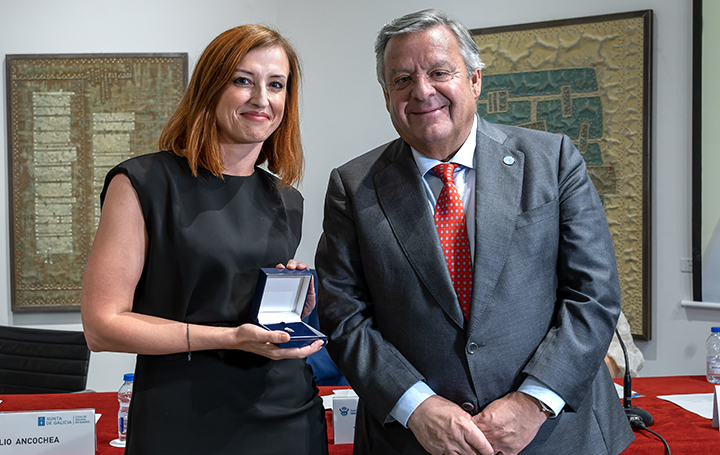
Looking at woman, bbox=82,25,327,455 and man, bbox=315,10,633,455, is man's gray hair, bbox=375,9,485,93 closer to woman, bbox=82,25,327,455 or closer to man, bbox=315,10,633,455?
man, bbox=315,10,633,455

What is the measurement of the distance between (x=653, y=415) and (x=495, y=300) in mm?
1097

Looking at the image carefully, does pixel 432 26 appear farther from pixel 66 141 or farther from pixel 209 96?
pixel 66 141

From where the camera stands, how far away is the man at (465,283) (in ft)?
4.35

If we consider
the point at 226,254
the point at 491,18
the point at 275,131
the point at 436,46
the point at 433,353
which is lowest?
the point at 433,353

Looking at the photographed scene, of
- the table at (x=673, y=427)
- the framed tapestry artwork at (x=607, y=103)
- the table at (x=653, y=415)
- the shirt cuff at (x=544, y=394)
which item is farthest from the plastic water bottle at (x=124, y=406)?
the framed tapestry artwork at (x=607, y=103)

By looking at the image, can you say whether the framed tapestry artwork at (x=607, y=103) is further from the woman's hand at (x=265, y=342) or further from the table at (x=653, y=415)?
the woman's hand at (x=265, y=342)

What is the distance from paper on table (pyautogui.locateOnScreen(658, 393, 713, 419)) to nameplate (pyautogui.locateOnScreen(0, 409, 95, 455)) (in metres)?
1.96

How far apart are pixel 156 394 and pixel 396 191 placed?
2.45 feet

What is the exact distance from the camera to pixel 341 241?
59.6 inches

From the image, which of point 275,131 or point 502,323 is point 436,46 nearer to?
point 275,131

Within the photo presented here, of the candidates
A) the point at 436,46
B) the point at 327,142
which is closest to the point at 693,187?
the point at 327,142

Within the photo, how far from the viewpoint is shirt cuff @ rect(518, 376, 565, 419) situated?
1.28 meters

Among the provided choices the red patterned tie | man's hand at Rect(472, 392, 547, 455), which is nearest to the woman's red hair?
the red patterned tie

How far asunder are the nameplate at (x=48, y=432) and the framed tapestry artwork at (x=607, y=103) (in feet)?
9.70
